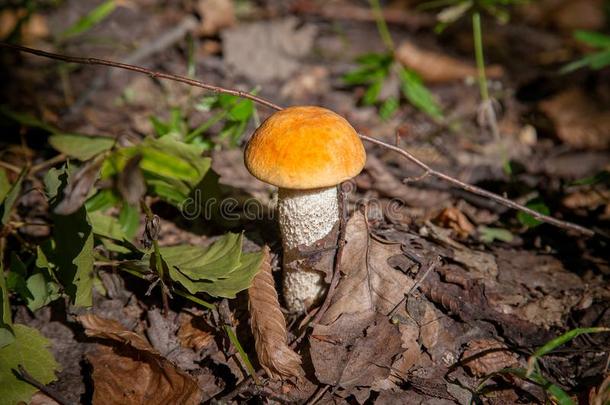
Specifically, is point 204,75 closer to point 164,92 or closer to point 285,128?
point 164,92

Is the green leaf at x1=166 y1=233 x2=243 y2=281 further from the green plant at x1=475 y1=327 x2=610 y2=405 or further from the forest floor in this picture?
the green plant at x1=475 y1=327 x2=610 y2=405

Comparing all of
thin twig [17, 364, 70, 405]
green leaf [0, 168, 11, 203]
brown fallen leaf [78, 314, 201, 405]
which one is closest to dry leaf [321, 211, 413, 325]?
brown fallen leaf [78, 314, 201, 405]

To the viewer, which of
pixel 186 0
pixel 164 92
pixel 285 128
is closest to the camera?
pixel 285 128

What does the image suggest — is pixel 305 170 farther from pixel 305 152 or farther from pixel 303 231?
pixel 303 231

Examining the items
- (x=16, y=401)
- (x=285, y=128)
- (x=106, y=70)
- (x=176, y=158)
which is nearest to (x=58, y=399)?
(x=16, y=401)

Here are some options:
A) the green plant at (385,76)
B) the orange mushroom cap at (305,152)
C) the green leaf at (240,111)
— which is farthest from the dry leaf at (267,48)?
the orange mushroom cap at (305,152)

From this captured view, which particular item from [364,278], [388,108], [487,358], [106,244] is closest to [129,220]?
[106,244]

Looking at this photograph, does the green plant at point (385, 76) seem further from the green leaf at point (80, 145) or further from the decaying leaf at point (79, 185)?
the decaying leaf at point (79, 185)
